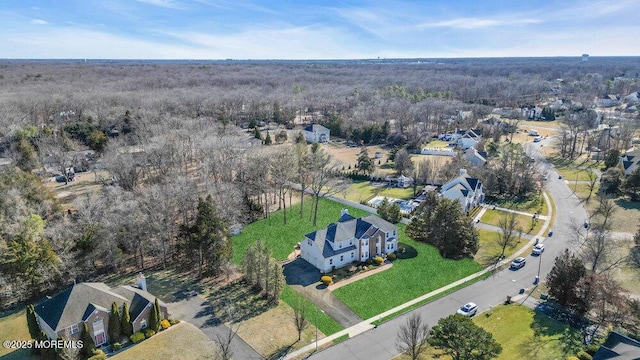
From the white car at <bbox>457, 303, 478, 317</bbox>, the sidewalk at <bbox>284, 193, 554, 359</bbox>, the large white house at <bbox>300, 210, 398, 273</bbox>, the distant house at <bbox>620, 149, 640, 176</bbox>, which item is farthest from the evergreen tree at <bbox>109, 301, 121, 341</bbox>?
the distant house at <bbox>620, 149, 640, 176</bbox>

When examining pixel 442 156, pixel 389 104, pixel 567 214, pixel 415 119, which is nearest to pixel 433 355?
pixel 567 214

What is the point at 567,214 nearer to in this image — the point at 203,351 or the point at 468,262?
the point at 468,262

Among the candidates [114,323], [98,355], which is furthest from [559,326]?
[98,355]

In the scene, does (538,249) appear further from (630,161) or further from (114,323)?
(114,323)

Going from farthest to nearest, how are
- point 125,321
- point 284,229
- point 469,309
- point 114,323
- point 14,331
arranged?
point 284,229 < point 469,309 < point 14,331 < point 125,321 < point 114,323

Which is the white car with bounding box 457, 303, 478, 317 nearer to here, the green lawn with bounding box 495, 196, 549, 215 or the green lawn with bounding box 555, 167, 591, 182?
the green lawn with bounding box 495, 196, 549, 215
